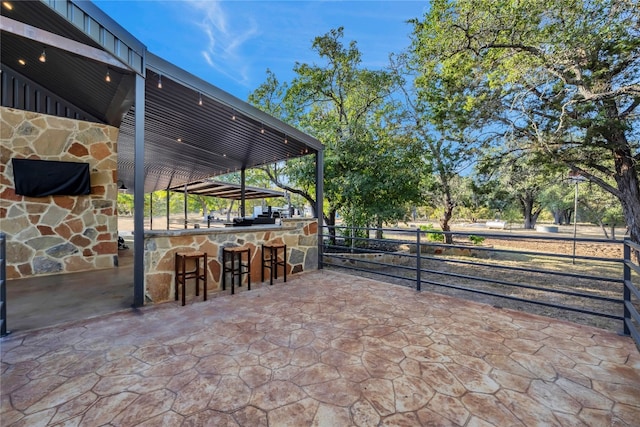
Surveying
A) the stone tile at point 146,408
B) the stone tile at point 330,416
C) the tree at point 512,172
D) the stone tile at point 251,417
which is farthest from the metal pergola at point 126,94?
the tree at point 512,172

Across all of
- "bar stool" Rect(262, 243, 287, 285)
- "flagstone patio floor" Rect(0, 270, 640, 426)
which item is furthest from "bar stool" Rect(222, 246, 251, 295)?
"flagstone patio floor" Rect(0, 270, 640, 426)

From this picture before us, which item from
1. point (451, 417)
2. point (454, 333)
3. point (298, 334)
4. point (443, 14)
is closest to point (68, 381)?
point (298, 334)

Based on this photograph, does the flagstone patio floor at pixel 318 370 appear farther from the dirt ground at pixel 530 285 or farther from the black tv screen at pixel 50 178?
the black tv screen at pixel 50 178

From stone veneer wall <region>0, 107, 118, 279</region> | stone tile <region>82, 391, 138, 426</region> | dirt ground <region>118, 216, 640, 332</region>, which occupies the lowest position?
dirt ground <region>118, 216, 640, 332</region>

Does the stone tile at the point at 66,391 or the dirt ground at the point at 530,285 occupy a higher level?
the stone tile at the point at 66,391

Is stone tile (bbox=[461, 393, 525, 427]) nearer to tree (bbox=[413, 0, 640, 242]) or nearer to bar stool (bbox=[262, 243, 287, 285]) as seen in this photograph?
bar stool (bbox=[262, 243, 287, 285])

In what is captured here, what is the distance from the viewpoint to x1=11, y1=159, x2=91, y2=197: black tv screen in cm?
439

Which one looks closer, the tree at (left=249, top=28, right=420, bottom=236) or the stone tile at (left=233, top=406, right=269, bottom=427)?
the stone tile at (left=233, top=406, right=269, bottom=427)

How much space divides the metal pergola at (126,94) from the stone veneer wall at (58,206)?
293 mm

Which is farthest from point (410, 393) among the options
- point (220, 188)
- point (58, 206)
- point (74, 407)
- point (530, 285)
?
point (220, 188)

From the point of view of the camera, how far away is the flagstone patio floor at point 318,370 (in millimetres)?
1586

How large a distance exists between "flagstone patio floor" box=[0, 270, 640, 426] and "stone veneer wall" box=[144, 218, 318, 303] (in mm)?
433

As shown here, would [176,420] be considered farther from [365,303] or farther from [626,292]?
[626,292]

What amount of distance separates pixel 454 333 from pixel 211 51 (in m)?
16.5
